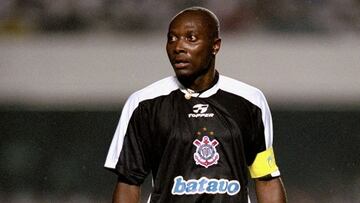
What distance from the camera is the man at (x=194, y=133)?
4.07 meters

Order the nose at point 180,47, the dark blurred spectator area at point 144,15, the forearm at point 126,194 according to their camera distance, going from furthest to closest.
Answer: the dark blurred spectator area at point 144,15
the forearm at point 126,194
the nose at point 180,47

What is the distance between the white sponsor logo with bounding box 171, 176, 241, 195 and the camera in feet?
13.3

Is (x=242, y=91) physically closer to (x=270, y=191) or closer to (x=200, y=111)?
(x=200, y=111)

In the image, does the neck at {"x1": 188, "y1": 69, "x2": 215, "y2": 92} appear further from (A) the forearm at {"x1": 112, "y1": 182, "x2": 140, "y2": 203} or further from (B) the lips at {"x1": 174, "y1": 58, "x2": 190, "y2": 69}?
(A) the forearm at {"x1": 112, "y1": 182, "x2": 140, "y2": 203}

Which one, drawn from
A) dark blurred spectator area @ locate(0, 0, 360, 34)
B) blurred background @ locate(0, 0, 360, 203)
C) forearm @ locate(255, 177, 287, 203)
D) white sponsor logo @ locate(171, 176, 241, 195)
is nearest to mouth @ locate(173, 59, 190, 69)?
white sponsor logo @ locate(171, 176, 241, 195)

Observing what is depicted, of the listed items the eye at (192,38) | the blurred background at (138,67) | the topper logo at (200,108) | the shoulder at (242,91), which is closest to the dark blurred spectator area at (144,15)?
the blurred background at (138,67)

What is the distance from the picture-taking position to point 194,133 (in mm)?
4117

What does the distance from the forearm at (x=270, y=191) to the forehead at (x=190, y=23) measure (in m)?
0.65

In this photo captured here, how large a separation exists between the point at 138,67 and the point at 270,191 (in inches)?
232

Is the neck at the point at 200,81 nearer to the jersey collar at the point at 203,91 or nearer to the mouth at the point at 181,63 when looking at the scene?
the jersey collar at the point at 203,91

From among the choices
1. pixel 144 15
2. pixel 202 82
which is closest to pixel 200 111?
pixel 202 82

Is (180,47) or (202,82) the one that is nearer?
(180,47)

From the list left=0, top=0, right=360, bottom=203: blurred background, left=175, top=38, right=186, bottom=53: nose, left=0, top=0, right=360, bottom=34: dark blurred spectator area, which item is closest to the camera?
left=175, top=38, right=186, bottom=53: nose

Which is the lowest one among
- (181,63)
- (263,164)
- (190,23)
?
(263,164)
